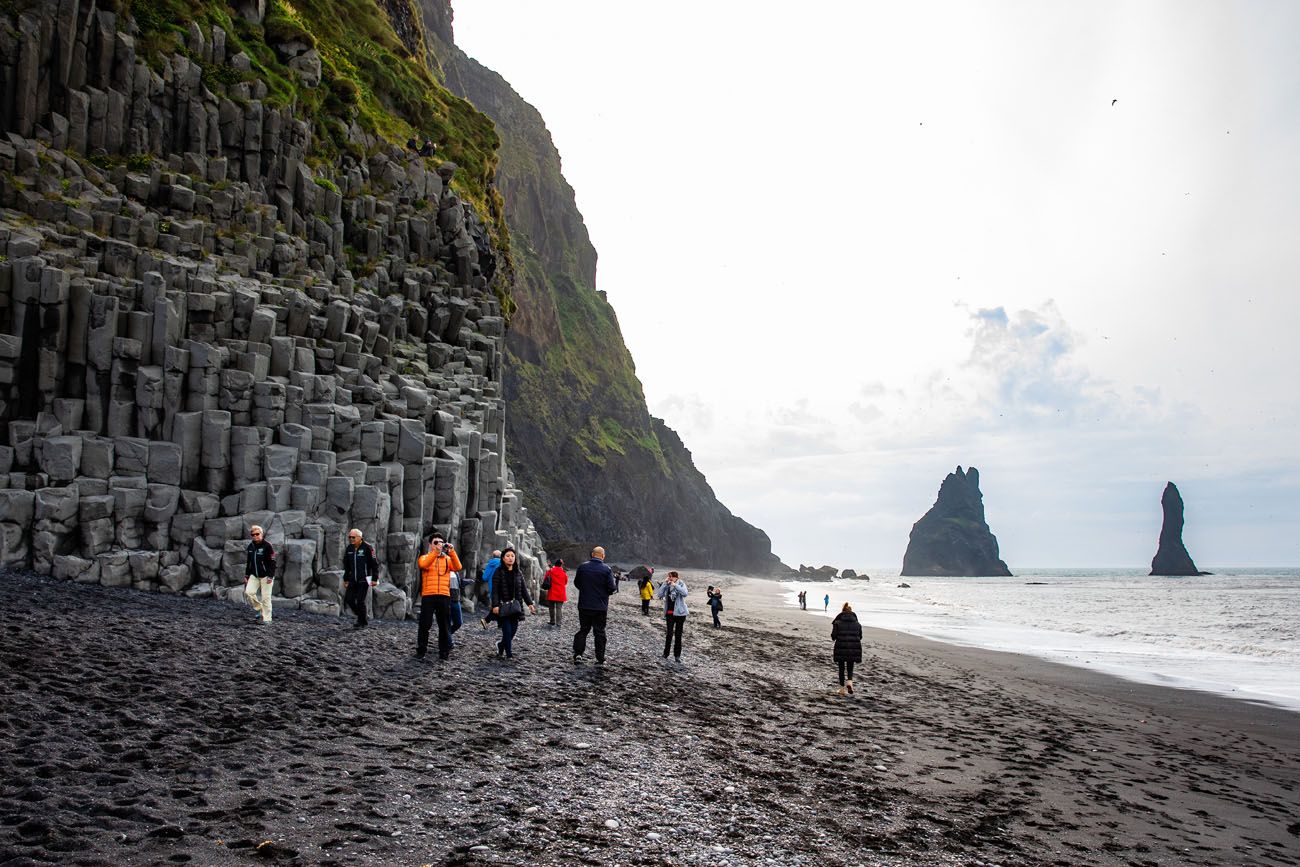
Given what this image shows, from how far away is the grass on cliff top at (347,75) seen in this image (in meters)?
32.3

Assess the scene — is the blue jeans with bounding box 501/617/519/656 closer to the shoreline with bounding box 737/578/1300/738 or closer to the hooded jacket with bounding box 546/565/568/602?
the hooded jacket with bounding box 546/565/568/602

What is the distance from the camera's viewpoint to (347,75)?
1644 inches

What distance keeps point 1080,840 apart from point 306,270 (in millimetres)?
30879

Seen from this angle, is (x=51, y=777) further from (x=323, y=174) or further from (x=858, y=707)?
(x=323, y=174)

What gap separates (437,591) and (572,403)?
10486cm

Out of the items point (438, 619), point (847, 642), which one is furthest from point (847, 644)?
point (438, 619)

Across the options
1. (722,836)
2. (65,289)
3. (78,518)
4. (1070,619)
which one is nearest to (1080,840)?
(722,836)

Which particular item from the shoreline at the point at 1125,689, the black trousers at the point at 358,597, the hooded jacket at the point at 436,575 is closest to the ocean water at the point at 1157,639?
the shoreline at the point at 1125,689

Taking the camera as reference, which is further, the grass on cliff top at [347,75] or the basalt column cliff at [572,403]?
the basalt column cliff at [572,403]

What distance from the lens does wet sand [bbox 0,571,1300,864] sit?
8008 millimetres

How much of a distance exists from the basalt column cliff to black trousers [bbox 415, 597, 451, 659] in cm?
6560

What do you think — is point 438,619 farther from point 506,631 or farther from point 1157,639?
point 1157,639

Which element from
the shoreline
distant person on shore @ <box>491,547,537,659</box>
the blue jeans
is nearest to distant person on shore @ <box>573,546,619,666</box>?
distant person on shore @ <box>491,547,537,659</box>

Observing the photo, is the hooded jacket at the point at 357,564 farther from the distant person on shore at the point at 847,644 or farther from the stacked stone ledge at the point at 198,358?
the distant person on shore at the point at 847,644
